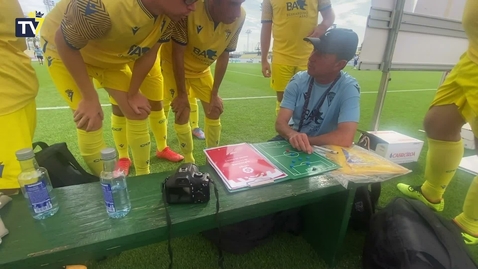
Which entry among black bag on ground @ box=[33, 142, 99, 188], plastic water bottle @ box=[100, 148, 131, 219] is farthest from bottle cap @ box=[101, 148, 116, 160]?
→ black bag on ground @ box=[33, 142, 99, 188]

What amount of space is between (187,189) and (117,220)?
223 millimetres

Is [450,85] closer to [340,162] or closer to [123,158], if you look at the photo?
[340,162]

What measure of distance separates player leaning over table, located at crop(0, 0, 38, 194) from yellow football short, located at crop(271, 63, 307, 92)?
1727mm

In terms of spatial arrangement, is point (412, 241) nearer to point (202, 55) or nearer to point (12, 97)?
point (202, 55)

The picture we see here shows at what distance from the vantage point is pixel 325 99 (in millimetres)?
1449

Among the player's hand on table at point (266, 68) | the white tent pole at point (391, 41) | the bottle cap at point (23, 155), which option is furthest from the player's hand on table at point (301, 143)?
the white tent pole at point (391, 41)

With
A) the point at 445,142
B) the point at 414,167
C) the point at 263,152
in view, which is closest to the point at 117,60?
the point at 263,152

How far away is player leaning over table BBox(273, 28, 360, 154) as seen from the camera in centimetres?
133

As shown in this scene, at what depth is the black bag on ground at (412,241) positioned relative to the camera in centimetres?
91

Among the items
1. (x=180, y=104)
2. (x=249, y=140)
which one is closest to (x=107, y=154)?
(x=180, y=104)

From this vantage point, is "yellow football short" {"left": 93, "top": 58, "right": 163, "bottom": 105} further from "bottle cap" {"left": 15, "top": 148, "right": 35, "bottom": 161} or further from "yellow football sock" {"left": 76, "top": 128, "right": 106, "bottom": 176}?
"bottle cap" {"left": 15, "top": 148, "right": 35, "bottom": 161}

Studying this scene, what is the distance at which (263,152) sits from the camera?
1203mm

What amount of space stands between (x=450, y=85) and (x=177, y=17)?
1.36 meters

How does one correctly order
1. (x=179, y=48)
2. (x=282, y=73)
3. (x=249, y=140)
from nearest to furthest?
(x=179, y=48)
(x=282, y=73)
(x=249, y=140)
